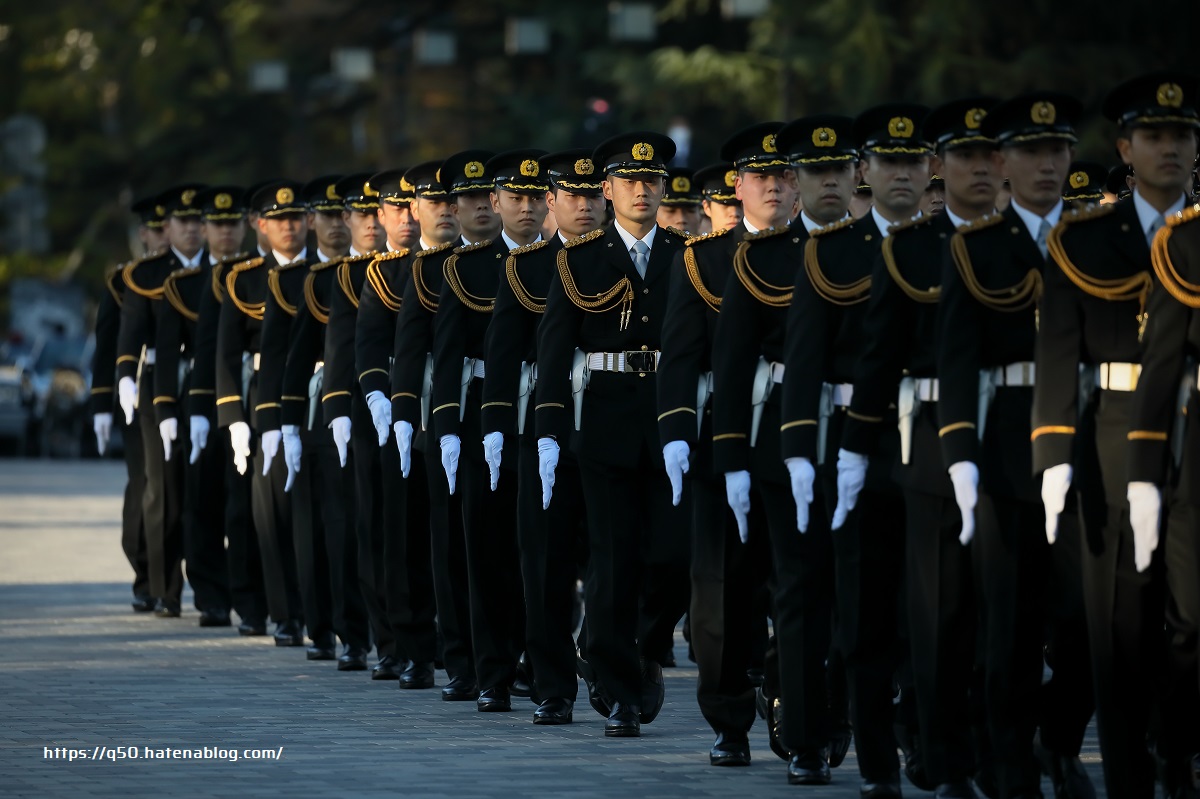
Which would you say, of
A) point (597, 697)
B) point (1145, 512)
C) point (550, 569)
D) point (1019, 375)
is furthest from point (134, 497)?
point (1145, 512)

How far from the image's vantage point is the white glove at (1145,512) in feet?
24.2

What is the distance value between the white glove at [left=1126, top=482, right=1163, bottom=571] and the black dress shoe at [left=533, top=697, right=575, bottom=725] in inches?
143

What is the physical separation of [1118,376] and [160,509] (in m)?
8.96

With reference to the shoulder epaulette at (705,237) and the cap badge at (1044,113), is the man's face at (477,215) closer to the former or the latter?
the shoulder epaulette at (705,237)

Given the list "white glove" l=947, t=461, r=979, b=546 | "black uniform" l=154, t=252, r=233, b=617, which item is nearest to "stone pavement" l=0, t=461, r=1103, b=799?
"black uniform" l=154, t=252, r=233, b=617

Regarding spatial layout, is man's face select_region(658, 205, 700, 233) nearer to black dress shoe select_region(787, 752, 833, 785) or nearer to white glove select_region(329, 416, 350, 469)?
white glove select_region(329, 416, 350, 469)

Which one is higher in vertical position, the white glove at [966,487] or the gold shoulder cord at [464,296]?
the gold shoulder cord at [464,296]

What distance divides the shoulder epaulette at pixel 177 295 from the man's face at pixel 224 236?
195 mm

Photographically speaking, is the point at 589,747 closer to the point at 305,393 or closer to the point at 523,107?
the point at 305,393

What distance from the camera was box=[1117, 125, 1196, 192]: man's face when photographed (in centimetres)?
769

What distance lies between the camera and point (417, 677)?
11914 mm

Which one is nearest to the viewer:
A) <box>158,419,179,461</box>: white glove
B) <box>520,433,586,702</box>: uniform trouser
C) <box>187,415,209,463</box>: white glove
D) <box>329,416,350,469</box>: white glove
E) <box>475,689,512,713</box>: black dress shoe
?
<box>520,433,586,702</box>: uniform trouser

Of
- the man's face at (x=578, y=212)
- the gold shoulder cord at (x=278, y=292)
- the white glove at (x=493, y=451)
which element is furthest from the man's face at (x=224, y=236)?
the man's face at (x=578, y=212)

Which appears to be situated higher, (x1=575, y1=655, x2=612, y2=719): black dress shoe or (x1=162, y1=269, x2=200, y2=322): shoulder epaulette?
(x1=162, y1=269, x2=200, y2=322): shoulder epaulette
